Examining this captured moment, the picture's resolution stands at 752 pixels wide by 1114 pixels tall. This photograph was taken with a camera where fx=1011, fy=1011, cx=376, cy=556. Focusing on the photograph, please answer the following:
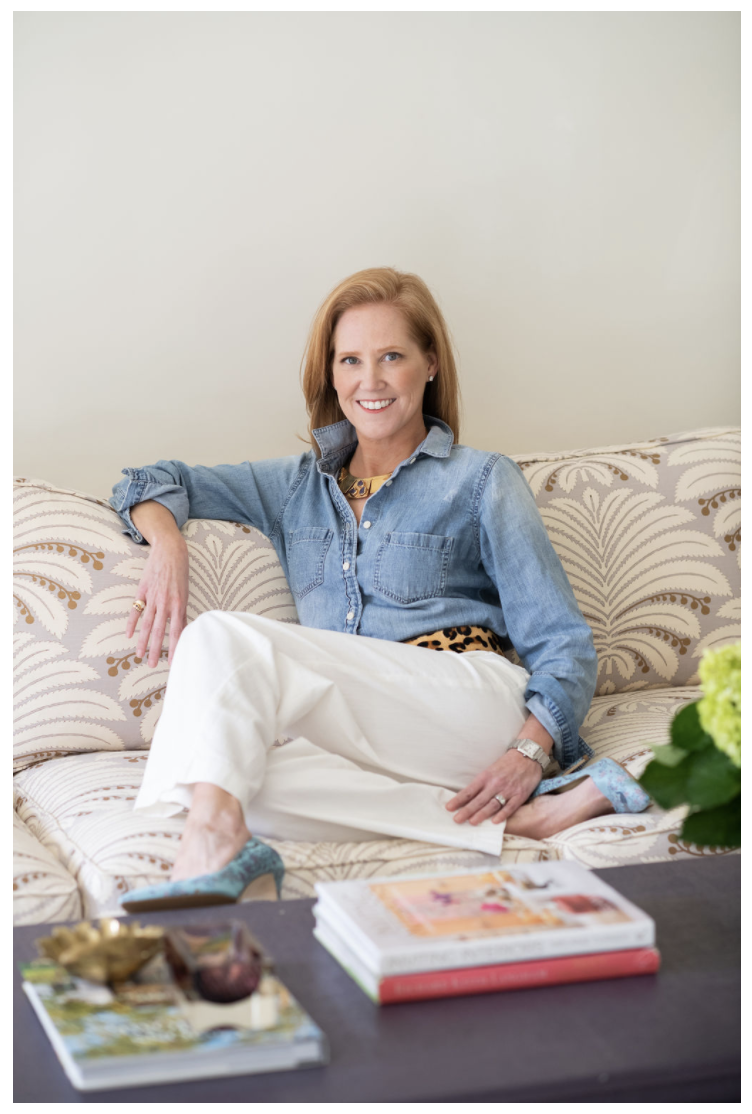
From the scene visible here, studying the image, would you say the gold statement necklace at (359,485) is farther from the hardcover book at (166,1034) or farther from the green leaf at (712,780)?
the hardcover book at (166,1034)

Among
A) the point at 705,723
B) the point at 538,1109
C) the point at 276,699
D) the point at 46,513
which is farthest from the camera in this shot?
the point at 46,513

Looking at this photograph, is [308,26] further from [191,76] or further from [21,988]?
[21,988]

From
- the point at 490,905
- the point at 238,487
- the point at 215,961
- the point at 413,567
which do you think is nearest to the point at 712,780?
the point at 490,905

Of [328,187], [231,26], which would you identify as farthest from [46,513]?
[231,26]

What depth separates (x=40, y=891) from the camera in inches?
47.9

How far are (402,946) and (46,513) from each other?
119cm

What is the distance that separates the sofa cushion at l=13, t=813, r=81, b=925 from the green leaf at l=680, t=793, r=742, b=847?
743mm

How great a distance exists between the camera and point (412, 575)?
1.80 metres

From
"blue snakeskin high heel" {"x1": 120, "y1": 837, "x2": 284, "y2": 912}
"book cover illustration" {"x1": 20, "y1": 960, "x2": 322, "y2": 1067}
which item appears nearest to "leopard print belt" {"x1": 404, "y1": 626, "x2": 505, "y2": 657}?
"blue snakeskin high heel" {"x1": 120, "y1": 837, "x2": 284, "y2": 912}

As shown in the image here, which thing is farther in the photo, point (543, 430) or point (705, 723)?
point (543, 430)

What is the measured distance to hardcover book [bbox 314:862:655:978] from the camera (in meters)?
0.86

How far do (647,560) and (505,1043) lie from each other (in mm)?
1328

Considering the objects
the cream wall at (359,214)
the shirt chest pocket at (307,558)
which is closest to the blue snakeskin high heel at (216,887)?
the shirt chest pocket at (307,558)
